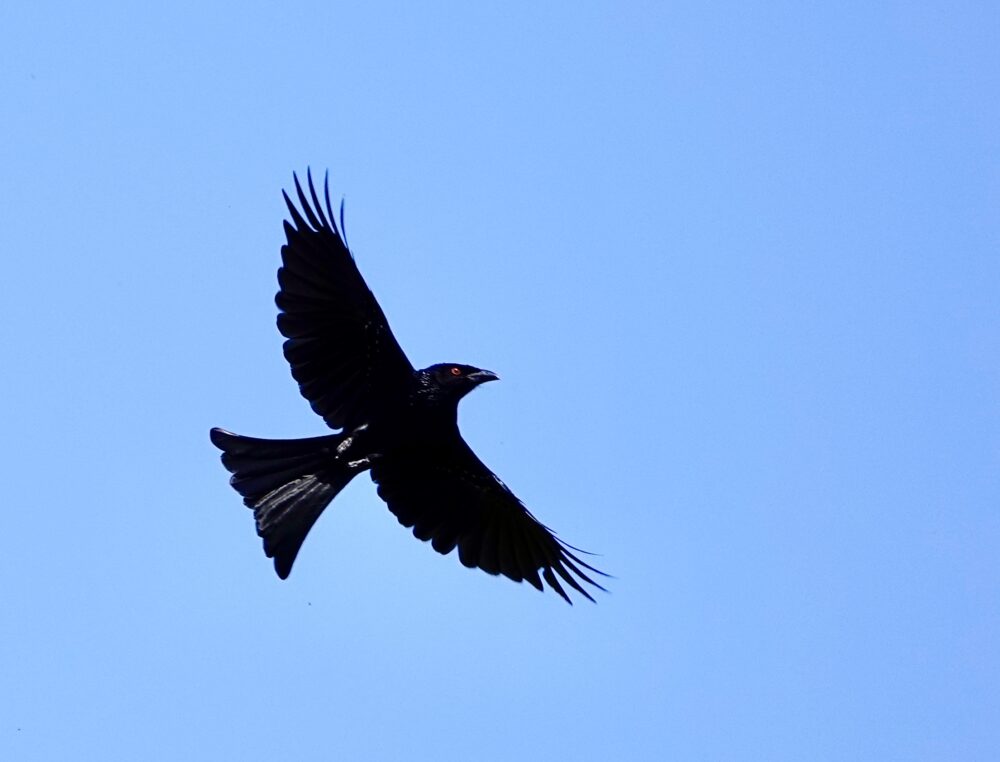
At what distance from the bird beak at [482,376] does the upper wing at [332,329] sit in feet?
1.85

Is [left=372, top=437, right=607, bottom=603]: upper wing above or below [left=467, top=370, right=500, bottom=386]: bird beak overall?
below

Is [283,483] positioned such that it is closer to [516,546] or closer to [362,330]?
[362,330]

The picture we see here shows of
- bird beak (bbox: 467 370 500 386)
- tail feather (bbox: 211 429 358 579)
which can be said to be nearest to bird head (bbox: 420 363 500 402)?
bird beak (bbox: 467 370 500 386)

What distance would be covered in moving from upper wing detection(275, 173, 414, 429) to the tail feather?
46cm

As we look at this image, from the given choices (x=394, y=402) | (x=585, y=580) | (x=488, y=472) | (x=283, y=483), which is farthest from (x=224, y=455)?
(x=585, y=580)

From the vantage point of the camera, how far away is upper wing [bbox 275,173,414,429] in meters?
15.7

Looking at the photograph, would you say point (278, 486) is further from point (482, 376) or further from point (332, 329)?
point (482, 376)

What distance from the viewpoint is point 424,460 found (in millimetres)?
16594

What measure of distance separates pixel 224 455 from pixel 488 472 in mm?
2603

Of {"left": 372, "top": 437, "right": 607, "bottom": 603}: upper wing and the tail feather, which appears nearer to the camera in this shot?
the tail feather

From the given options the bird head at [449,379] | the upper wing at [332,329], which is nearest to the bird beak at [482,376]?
the bird head at [449,379]

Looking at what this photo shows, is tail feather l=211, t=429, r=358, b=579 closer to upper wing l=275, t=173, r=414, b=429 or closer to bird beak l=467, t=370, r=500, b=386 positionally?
upper wing l=275, t=173, r=414, b=429

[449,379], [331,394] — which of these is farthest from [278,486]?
[449,379]

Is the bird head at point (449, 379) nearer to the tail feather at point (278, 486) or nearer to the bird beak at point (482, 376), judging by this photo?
the bird beak at point (482, 376)
